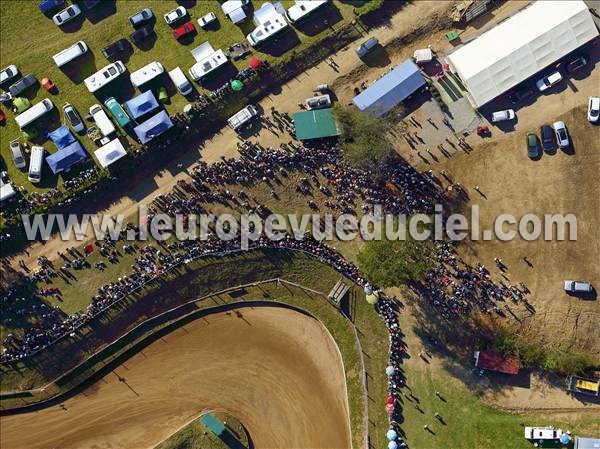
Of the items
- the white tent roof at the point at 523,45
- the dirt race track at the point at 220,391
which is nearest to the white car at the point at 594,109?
the white tent roof at the point at 523,45

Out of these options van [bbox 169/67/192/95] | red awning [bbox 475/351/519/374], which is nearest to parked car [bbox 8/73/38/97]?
van [bbox 169/67/192/95]

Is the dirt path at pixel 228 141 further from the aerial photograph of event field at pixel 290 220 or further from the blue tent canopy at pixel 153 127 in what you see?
the blue tent canopy at pixel 153 127

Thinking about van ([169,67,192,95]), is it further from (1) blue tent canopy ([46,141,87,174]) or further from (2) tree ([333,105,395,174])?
(2) tree ([333,105,395,174])

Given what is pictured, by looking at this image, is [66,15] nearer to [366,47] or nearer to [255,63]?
[255,63]

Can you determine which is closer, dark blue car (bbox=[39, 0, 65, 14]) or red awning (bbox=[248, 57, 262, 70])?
red awning (bbox=[248, 57, 262, 70])

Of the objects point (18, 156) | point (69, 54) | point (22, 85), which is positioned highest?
point (69, 54)

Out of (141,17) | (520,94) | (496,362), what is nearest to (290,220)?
(496,362)

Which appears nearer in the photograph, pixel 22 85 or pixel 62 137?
pixel 62 137
